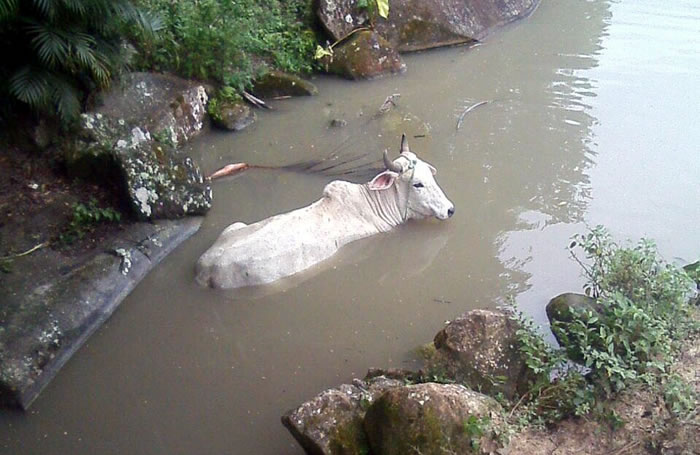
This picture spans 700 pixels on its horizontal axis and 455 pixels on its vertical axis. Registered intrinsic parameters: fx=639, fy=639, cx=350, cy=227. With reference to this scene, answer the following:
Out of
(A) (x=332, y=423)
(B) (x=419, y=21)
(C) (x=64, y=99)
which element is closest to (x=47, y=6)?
(C) (x=64, y=99)

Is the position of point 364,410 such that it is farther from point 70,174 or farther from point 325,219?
point 70,174

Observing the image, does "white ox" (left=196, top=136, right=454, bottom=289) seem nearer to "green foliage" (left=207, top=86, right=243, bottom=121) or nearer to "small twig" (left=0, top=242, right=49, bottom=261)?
"small twig" (left=0, top=242, right=49, bottom=261)

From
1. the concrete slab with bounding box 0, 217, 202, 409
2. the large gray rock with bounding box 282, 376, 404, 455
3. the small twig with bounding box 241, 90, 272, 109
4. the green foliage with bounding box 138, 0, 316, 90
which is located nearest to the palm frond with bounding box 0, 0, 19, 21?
the green foliage with bounding box 138, 0, 316, 90

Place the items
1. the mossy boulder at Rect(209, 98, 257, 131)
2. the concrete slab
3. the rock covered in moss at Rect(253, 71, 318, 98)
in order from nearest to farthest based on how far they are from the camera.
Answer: the concrete slab < the mossy boulder at Rect(209, 98, 257, 131) < the rock covered in moss at Rect(253, 71, 318, 98)

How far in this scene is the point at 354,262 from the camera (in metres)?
5.65

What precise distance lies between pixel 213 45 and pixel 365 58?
225cm

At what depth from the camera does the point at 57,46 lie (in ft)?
18.5

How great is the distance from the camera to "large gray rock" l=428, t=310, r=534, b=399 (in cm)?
402

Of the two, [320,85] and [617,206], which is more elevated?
[320,85]

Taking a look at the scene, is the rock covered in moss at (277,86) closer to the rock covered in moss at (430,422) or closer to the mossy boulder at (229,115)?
the mossy boulder at (229,115)

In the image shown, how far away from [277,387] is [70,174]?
324cm

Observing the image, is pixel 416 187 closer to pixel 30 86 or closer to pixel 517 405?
pixel 517 405

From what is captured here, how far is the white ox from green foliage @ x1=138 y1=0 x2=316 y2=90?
2.92 metres

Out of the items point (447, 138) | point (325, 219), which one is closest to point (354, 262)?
point (325, 219)
